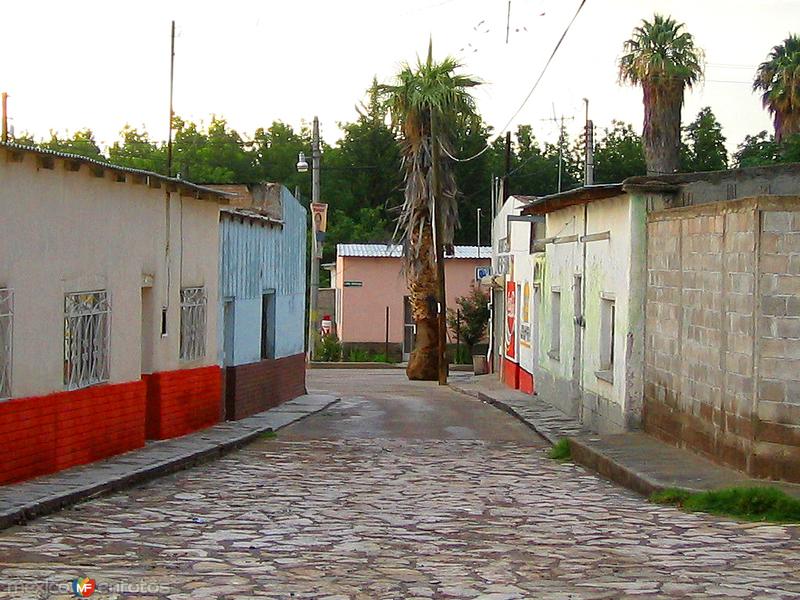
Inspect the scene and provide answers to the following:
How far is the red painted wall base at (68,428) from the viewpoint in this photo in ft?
42.7

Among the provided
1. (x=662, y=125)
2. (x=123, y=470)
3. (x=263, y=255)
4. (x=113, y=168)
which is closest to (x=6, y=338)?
(x=123, y=470)

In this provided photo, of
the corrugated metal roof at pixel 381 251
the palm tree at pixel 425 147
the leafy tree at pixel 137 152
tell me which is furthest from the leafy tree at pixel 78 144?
the palm tree at pixel 425 147

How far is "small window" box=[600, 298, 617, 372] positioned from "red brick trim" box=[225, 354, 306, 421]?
245 inches

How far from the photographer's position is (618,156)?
7506 cm

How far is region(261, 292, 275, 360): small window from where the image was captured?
26391mm

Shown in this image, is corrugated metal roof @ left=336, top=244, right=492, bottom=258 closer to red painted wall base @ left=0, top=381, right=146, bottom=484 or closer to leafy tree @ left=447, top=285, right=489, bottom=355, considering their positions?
leafy tree @ left=447, top=285, right=489, bottom=355

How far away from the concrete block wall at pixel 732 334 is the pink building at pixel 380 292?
36604mm

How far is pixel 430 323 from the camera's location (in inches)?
1646

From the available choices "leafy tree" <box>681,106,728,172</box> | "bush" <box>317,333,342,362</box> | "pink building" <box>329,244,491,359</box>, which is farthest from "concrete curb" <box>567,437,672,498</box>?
"leafy tree" <box>681,106,728,172</box>

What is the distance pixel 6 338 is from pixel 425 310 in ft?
94.1

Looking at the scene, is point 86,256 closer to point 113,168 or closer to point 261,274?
point 113,168

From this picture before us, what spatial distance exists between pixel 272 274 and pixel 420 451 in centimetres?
876

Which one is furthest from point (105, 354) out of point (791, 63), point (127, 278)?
point (791, 63)

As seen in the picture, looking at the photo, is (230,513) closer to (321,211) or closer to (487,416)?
(487,416)
